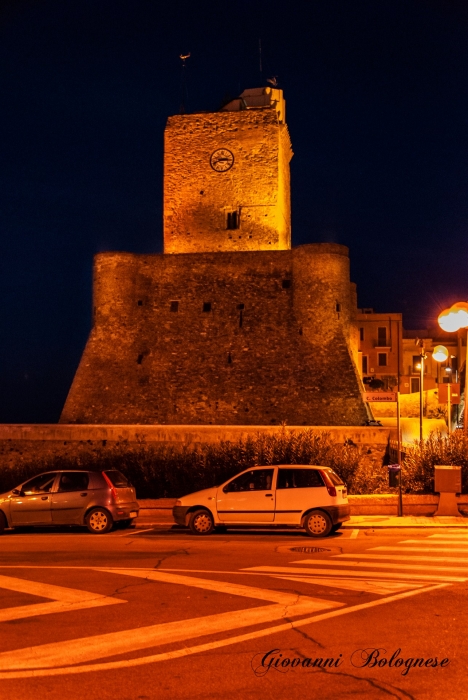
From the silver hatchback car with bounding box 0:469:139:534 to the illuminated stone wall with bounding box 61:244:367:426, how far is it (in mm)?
20018

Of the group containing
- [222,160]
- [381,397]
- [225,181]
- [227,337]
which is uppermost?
[222,160]

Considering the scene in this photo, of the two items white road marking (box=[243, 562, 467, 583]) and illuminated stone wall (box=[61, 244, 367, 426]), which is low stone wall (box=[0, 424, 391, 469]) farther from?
white road marking (box=[243, 562, 467, 583])

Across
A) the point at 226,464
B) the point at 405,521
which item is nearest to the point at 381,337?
the point at 226,464

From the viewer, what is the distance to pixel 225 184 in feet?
133

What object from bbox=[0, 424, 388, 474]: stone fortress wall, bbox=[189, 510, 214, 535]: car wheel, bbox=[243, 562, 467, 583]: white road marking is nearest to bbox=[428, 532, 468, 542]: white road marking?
bbox=[243, 562, 467, 583]: white road marking

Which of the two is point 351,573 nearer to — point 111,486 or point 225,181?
point 111,486

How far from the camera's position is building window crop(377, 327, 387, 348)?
48.2 m

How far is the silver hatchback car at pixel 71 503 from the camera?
13.9 meters

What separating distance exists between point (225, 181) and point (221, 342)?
9449mm

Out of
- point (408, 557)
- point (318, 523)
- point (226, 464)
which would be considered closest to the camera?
point (408, 557)

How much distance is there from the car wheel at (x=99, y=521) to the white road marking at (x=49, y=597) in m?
4.88

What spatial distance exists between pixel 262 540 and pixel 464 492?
5.78 metres

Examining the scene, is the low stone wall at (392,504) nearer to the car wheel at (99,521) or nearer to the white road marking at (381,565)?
the car wheel at (99,521)

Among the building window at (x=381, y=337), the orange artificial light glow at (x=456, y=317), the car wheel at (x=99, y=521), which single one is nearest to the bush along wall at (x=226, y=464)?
the car wheel at (x=99, y=521)
